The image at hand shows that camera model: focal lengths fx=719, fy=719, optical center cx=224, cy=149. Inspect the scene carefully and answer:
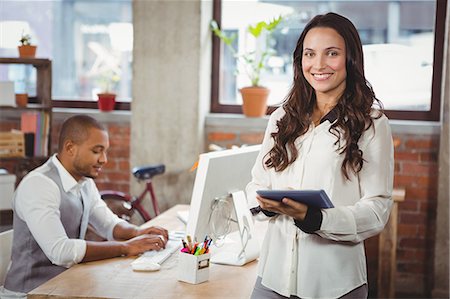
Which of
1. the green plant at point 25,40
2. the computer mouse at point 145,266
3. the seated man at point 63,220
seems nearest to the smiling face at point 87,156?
the seated man at point 63,220

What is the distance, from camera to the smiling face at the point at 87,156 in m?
2.95

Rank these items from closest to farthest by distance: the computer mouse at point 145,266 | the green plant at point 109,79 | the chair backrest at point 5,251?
1. the computer mouse at point 145,266
2. the chair backrest at point 5,251
3. the green plant at point 109,79

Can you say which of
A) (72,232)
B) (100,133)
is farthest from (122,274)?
(100,133)

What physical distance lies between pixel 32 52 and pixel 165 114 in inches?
43.0

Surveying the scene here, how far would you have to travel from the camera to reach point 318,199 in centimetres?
202

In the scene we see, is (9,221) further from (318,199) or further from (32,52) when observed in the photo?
(318,199)

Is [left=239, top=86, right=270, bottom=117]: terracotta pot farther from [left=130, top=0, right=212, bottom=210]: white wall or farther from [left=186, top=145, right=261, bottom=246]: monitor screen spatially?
[left=186, top=145, right=261, bottom=246]: monitor screen

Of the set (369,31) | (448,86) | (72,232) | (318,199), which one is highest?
(369,31)

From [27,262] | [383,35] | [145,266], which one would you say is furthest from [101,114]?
[145,266]

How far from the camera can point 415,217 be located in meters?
4.98

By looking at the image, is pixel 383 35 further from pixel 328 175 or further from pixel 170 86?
pixel 328 175

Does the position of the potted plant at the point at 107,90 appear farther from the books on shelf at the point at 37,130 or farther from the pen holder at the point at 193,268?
the pen holder at the point at 193,268

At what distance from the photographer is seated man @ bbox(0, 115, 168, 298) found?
8.84ft

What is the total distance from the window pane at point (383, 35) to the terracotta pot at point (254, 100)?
0.95ft
